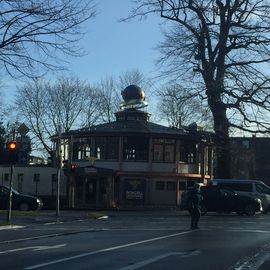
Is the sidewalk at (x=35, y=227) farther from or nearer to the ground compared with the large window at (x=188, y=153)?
nearer to the ground

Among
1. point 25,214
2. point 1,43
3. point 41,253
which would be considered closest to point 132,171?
point 25,214

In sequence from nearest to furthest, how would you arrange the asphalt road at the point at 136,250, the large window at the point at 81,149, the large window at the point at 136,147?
the asphalt road at the point at 136,250 < the large window at the point at 136,147 < the large window at the point at 81,149

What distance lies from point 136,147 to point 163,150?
244 cm

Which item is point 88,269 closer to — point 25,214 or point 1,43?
point 1,43

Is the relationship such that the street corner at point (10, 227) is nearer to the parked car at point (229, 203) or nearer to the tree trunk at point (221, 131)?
the parked car at point (229, 203)

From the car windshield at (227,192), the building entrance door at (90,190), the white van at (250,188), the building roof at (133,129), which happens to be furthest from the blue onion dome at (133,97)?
the car windshield at (227,192)

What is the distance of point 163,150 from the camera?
5284 centimetres

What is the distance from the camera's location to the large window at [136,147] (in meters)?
52.2

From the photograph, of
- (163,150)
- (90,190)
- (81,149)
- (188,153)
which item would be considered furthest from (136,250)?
(188,153)

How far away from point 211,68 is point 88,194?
15333 mm

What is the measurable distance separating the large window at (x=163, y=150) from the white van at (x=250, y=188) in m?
12.9

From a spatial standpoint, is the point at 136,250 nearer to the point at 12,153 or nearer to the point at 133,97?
the point at 12,153

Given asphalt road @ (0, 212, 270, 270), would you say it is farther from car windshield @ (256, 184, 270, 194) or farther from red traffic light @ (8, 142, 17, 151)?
car windshield @ (256, 184, 270, 194)

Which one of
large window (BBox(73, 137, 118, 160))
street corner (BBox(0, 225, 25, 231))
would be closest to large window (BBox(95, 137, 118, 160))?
large window (BBox(73, 137, 118, 160))
